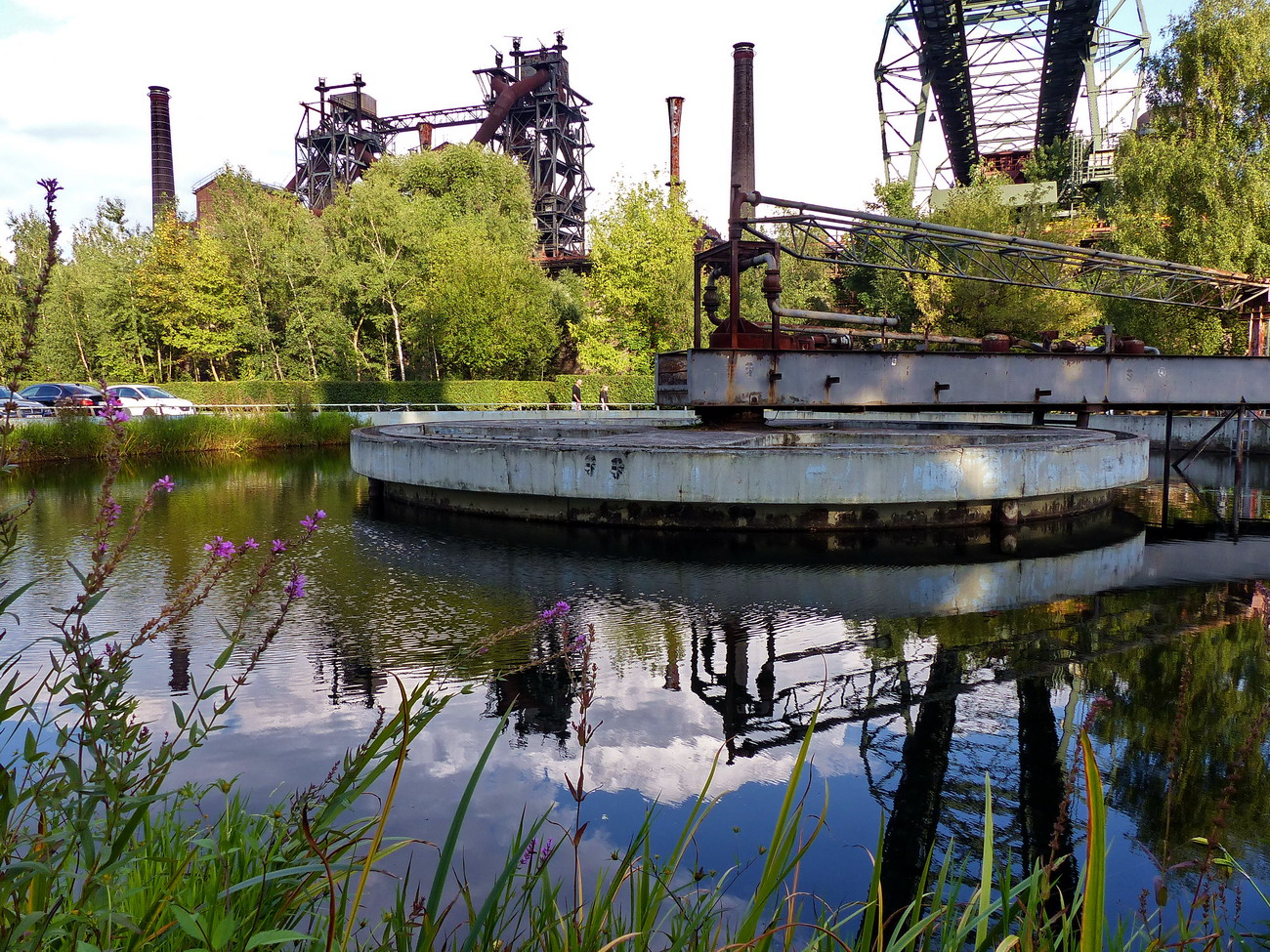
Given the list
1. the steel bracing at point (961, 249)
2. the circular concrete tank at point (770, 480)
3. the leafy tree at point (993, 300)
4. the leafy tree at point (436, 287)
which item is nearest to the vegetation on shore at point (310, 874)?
the circular concrete tank at point (770, 480)

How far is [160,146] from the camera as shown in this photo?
51.6m

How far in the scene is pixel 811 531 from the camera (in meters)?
10.8

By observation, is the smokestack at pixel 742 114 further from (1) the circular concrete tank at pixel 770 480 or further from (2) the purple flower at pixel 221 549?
(2) the purple flower at pixel 221 549

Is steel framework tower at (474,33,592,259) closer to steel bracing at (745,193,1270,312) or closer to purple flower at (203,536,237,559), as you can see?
steel bracing at (745,193,1270,312)

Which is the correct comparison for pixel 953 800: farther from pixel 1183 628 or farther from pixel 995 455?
pixel 995 455

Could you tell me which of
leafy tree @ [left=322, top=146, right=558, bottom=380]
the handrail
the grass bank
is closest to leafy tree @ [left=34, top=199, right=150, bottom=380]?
leafy tree @ [left=322, top=146, right=558, bottom=380]

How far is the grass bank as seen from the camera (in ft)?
67.7

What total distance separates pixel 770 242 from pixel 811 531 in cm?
597

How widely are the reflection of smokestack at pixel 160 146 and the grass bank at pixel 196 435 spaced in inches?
1270

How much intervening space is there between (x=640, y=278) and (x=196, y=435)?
20.6m

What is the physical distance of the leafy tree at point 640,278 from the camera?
3859 centimetres

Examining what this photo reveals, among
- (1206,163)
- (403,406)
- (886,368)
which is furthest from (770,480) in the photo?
(403,406)

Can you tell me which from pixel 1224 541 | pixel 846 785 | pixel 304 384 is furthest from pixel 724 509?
pixel 304 384

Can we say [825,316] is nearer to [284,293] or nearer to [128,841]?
[128,841]
